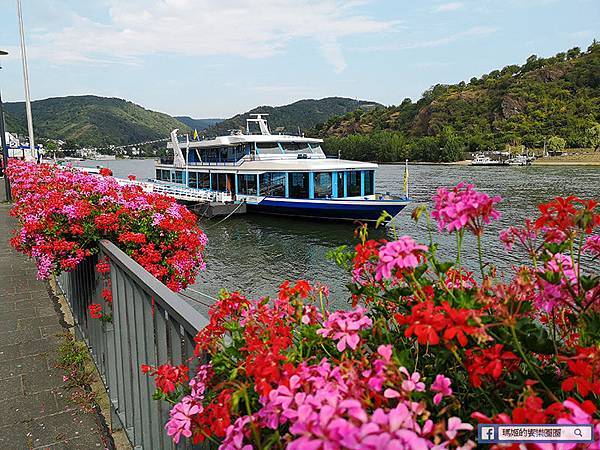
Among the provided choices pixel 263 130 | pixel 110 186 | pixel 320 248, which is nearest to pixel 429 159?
pixel 263 130

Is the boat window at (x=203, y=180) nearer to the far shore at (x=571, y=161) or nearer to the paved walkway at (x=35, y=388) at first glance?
the paved walkway at (x=35, y=388)

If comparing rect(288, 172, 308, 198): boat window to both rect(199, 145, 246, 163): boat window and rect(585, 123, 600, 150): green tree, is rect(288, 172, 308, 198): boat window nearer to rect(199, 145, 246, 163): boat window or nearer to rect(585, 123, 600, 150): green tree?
rect(199, 145, 246, 163): boat window

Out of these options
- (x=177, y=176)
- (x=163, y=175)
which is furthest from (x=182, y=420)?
(x=163, y=175)

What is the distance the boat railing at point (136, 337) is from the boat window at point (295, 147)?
23.1 metres

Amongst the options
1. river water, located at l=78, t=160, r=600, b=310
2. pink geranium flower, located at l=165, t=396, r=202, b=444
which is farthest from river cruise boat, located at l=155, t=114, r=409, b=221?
pink geranium flower, located at l=165, t=396, r=202, b=444

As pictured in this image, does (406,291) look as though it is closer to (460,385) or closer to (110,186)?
(460,385)

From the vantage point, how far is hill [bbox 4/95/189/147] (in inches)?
5069

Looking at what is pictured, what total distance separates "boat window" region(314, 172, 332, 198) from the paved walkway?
17906 mm

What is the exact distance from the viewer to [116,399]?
9.02ft

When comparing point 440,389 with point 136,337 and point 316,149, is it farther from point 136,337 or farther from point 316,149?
point 316,149

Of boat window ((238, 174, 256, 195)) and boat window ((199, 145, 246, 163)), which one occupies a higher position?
boat window ((199, 145, 246, 163))

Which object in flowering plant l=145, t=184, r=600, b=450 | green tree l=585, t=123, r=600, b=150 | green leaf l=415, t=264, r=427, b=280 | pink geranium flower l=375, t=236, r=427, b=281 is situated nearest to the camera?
flowering plant l=145, t=184, r=600, b=450

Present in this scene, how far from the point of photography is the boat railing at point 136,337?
1740 millimetres

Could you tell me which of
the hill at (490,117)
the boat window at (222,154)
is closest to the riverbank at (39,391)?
the boat window at (222,154)
